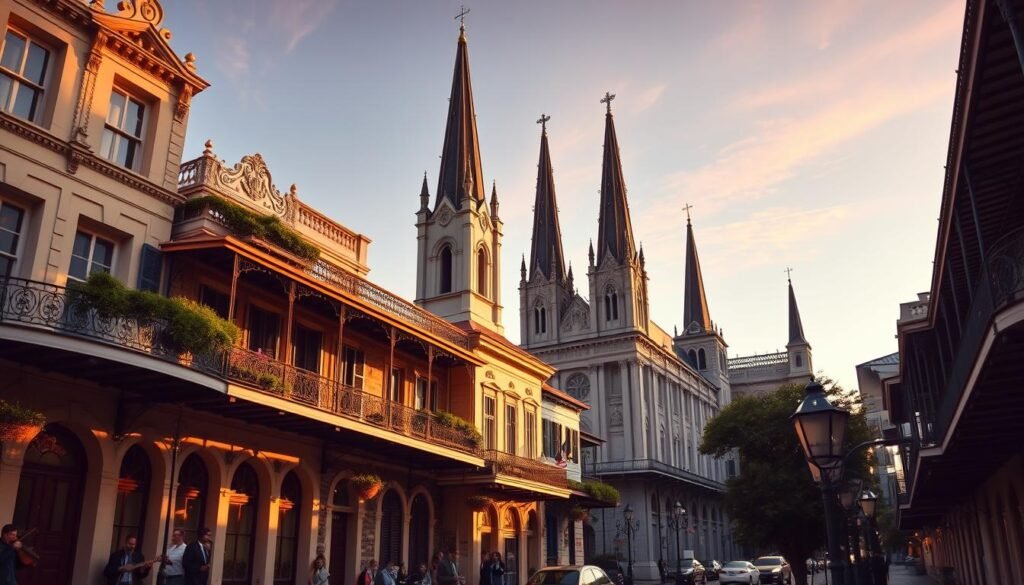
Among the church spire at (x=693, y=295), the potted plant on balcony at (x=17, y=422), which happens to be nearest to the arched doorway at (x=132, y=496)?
the potted plant on balcony at (x=17, y=422)

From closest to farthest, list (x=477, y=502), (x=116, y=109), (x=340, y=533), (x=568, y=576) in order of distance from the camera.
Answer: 1. (x=116, y=109)
2. (x=568, y=576)
3. (x=340, y=533)
4. (x=477, y=502)

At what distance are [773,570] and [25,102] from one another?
39599mm

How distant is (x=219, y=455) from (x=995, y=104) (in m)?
16.3

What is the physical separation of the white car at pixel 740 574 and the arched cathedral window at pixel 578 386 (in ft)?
88.0

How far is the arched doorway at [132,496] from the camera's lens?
54.0 feet

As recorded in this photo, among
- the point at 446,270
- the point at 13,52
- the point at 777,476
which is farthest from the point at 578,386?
the point at 13,52

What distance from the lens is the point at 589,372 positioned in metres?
65.8

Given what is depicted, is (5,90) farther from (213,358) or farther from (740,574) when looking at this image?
(740,574)

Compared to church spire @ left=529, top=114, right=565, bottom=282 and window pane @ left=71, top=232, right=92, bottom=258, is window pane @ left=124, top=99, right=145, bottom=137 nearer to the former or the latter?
window pane @ left=71, top=232, right=92, bottom=258

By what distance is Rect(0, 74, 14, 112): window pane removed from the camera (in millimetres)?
15633

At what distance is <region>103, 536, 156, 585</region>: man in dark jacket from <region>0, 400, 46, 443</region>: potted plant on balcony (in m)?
2.55

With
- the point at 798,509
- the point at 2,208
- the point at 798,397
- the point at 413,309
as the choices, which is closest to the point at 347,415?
the point at 413,309

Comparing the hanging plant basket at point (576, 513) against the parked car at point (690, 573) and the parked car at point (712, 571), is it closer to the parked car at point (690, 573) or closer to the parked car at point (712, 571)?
the parked car at point (690, 573)

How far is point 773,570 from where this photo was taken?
140ft
